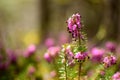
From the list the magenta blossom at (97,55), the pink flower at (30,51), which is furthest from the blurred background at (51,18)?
the magenta blossom at (97,55)

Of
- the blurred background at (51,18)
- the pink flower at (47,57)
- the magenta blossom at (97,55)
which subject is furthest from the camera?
the blurred background at (51,18)

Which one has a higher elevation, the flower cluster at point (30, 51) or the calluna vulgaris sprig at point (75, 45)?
the flower cluster at point (30, 51)

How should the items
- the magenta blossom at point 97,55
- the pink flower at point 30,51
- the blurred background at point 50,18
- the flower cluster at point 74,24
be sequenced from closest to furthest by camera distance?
the flower cluster at point 74,24
the magenta blossom at point 97,55
the pink flower at point 30,51
the blurred background at point 50,18

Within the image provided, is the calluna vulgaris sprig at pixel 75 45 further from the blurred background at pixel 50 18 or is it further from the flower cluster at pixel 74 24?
the blurred background at pixel 50 18

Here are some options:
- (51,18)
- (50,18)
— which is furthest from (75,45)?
(51,18)

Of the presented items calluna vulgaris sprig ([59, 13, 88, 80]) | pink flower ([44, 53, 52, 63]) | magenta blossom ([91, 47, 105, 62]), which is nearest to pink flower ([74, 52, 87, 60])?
calluna vulgaris sprig ([59, 13, 88, 80])

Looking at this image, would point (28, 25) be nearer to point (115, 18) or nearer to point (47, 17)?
point (47, 17)

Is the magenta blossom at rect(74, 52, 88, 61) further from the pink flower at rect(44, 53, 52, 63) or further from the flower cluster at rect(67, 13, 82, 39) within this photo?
the pink flower at rect(44, 53, 52, 63)

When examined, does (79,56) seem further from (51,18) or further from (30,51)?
(51,18)

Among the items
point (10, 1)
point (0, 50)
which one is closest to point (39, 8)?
point (10, 1)
